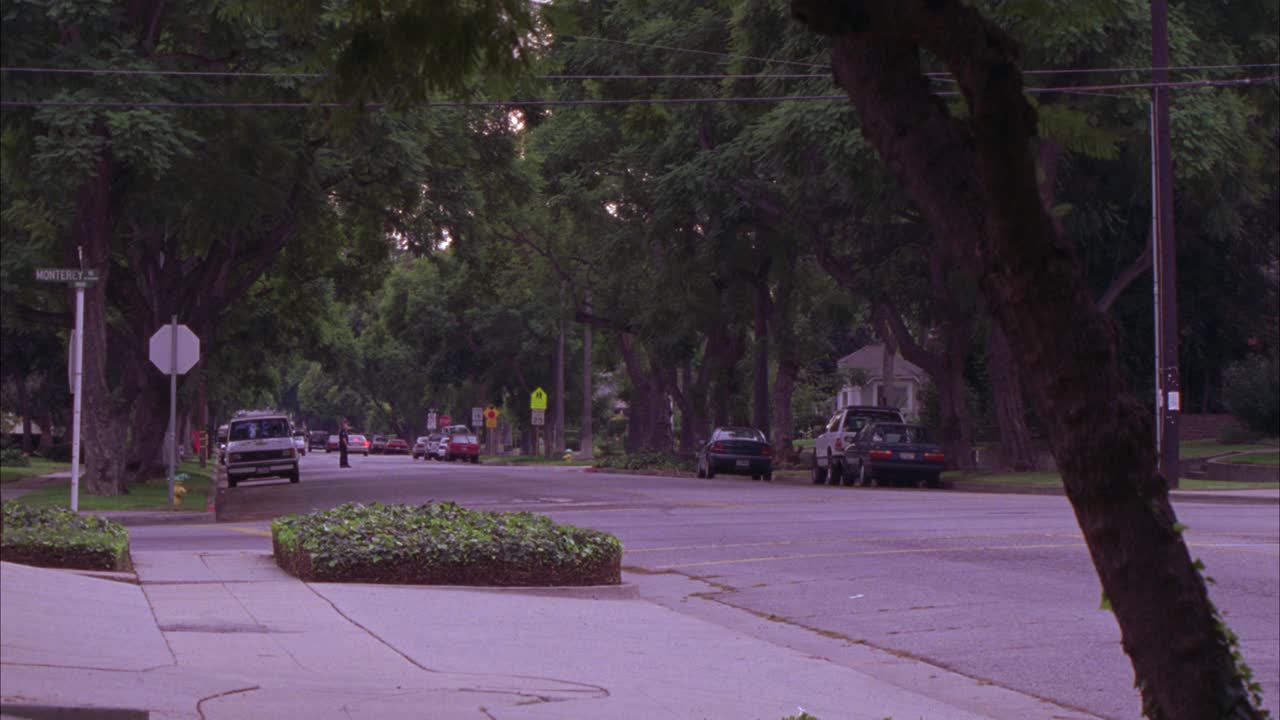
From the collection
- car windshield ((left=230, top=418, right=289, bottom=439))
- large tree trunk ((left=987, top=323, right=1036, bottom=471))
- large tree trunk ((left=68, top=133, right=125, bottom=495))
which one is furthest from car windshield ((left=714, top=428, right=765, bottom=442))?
large tree trunk ((left=68, top=133, right=125, bottom=495))

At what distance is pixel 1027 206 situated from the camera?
4027 mm

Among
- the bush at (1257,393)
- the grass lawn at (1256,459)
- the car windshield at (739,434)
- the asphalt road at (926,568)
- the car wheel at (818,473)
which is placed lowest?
the asphalt road at (926,568)

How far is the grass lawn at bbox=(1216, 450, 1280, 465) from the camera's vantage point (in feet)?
113

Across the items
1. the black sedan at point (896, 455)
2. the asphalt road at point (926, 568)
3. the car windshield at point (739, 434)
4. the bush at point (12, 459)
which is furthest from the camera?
the bush at point (12, 459)

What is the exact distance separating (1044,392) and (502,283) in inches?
2218

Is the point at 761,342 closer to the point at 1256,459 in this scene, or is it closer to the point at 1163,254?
the point at 1256,459

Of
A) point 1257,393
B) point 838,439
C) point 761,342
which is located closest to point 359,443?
point 761,342

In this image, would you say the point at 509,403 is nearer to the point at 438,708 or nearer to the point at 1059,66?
the point at 1059,66

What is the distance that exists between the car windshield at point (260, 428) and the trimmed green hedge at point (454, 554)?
2649 centimetres

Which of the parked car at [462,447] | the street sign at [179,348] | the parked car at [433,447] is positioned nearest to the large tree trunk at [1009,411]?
the street sign at [179,348]

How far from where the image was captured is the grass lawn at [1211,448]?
132ft

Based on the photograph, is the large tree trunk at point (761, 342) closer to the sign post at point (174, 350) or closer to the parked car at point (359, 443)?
the sign post at point (174, 350)

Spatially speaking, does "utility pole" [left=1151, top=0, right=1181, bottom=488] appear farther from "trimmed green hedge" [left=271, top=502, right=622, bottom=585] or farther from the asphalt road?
"trimmed green hedge" [left=271, top=502, right=622, bottom=585]

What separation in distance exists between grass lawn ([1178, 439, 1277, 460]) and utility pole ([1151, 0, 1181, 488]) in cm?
1085
